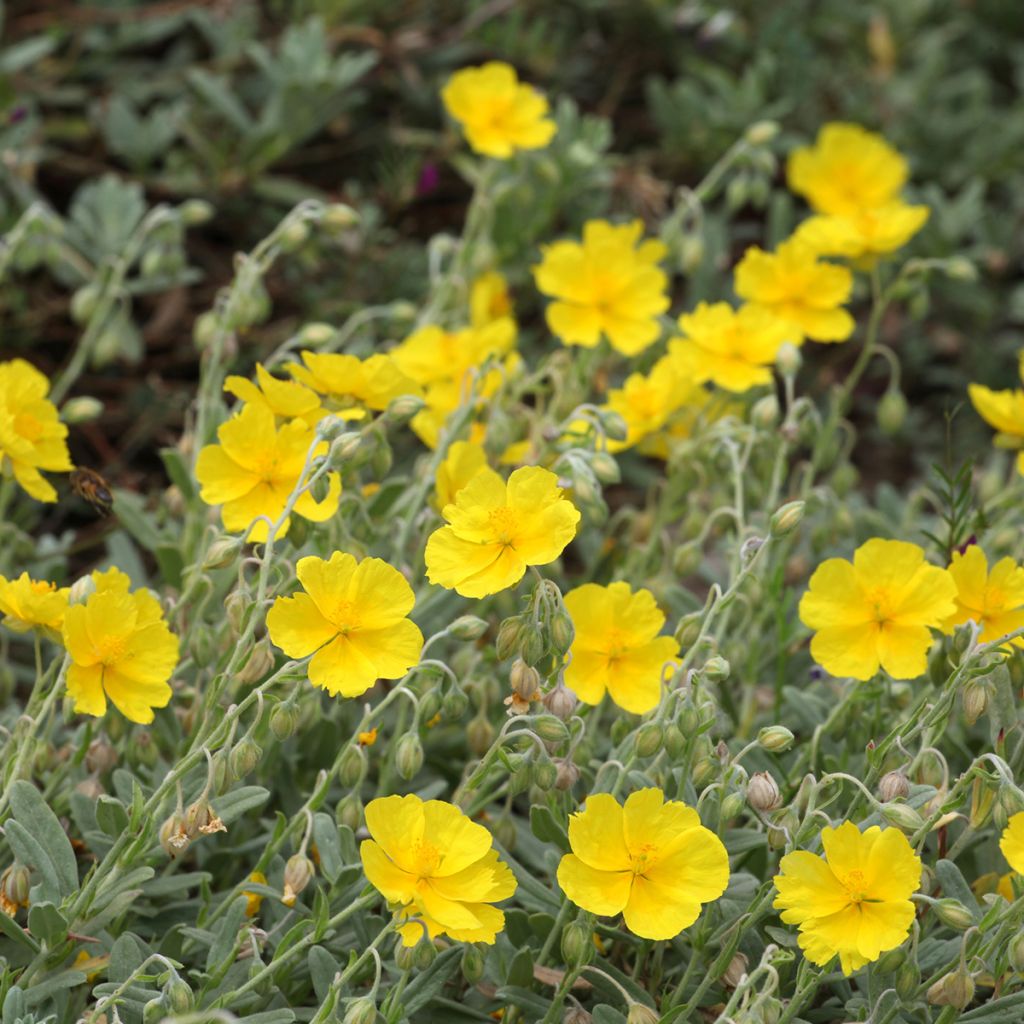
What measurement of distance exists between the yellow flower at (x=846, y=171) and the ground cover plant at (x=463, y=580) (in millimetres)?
11

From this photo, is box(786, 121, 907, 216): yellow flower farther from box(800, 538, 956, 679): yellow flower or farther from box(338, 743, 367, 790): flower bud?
box(338, 743, 367, 790): flower bud

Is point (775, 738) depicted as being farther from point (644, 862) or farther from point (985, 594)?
point (985, 594)

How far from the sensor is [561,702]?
1.87 meters

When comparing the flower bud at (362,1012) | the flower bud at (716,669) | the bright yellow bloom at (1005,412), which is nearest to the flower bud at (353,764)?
the flower bud at (362,1012)

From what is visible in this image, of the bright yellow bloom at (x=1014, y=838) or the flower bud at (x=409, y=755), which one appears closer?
the bright yellow bloom at (x=1014, y=838)

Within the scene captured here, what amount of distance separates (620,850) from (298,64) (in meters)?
2.28

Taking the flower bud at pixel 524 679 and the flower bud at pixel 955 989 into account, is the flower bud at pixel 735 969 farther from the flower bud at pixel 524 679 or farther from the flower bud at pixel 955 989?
the flower bud at pixel 524 679

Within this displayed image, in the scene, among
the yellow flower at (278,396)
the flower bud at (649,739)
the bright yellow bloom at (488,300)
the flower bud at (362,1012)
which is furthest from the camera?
the bright yellow bloom at (488,300)

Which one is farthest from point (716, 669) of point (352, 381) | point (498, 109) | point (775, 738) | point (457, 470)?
point (498, 109)

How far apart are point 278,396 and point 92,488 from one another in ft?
1.32

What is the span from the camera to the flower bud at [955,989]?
1.73 meters

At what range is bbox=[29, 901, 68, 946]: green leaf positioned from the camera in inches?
71.3

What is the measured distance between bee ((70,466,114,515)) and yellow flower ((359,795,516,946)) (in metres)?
0.84

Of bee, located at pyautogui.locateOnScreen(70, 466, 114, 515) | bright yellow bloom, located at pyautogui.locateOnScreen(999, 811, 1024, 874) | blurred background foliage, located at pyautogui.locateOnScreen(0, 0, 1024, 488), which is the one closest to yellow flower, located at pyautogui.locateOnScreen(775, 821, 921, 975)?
bright yellow bloom, located at pyautogui.locateOnScreen(999, 811, 1024, 874)
